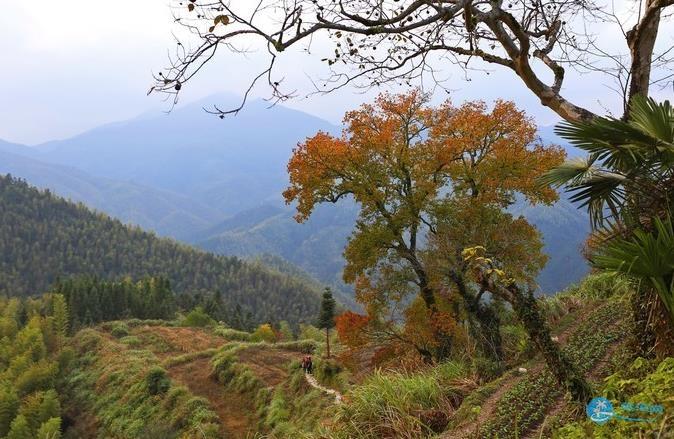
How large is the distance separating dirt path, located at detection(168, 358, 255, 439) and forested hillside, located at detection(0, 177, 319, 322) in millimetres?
79926

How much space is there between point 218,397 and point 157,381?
470 cm

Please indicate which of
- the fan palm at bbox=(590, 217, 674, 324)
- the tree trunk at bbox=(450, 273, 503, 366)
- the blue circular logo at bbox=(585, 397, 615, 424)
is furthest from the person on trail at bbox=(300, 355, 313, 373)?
the blue circular logo at bbox=(585, 397, 615, 424)

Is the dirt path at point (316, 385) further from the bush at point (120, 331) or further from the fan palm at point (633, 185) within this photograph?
the bush at point (120, 331)

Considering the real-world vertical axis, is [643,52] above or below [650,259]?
above

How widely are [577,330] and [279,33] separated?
8826mm

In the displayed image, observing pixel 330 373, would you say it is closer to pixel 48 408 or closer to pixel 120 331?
pixel 48 408

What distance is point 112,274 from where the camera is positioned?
128 meters

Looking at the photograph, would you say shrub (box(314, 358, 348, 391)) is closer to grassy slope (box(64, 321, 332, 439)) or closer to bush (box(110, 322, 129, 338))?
grassy slope (box(64, 321, 332, 439))

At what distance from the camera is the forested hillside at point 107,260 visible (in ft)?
401

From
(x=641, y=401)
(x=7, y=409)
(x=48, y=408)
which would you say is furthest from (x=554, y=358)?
(x=7, y=409)

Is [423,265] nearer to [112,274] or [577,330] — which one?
[577,330]

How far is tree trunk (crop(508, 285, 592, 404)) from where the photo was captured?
16.7 feet

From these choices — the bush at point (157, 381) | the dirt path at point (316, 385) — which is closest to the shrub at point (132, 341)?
the bush at point (157, 381)

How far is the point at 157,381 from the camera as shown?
31828 mm
